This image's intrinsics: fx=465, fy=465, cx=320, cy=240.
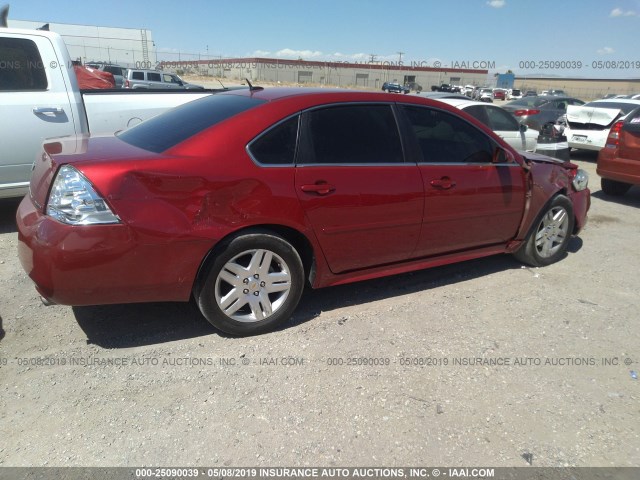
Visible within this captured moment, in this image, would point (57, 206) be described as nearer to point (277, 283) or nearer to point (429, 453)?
point (277, 283)

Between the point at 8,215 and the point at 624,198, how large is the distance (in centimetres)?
910

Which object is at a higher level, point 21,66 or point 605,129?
point 21,66

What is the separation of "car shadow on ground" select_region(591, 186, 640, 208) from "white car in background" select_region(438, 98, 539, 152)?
54.9 inches

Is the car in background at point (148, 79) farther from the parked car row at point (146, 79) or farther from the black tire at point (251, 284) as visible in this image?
the black tire at point (251, 284)

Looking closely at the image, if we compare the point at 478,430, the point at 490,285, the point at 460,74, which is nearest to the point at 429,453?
the point at 478,430

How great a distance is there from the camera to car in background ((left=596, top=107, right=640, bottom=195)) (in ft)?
22.3

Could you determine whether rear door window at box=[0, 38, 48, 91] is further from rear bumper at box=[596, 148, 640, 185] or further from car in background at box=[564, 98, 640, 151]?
car in background at box=[564, 98, 640, 151]

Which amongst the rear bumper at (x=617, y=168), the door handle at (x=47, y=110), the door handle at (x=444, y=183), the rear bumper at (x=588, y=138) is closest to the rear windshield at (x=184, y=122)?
the door handle at (x=444, y=183)

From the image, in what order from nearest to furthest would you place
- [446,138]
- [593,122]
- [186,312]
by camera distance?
1. [186,312]
2. [446,138]
3. [593,122]

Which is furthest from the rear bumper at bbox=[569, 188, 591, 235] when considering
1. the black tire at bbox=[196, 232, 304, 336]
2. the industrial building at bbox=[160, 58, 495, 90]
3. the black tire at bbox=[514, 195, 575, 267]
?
the industrial building at bbox=[160, 58, 495, 90]

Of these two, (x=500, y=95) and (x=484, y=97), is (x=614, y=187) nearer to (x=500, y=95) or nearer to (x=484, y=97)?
(x=484, y=97)

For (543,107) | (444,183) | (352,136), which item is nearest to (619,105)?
(543,107)

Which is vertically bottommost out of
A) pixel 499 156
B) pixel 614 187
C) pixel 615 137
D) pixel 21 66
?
pixel 614 187

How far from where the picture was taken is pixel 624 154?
6.95m
